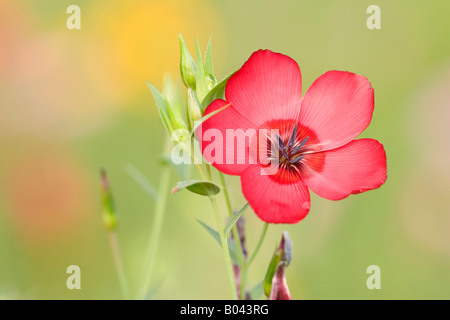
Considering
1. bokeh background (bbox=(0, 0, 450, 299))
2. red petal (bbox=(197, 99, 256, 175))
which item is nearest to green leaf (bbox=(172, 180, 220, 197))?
red petal (bbox=(197, 99, 256, 175))

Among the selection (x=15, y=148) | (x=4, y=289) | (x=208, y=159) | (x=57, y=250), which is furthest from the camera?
(x=15, y=148)

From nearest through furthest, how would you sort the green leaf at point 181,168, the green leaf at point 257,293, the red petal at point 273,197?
the red petal at point 273,197 → the green leaf at point 257,293 → the green leaf at point 181,168

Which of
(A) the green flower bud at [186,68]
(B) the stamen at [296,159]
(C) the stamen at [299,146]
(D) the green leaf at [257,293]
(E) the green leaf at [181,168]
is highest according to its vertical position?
(A) the green flower bud at [186,68]

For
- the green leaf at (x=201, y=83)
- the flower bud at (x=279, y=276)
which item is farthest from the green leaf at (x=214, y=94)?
the flower bud at (x=279, y=276)

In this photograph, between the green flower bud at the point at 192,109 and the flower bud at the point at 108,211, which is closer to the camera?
the green flower bud at the point at 192,109

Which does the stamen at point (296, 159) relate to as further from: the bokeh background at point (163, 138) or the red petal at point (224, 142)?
the bokeh background at point (163, 138)
